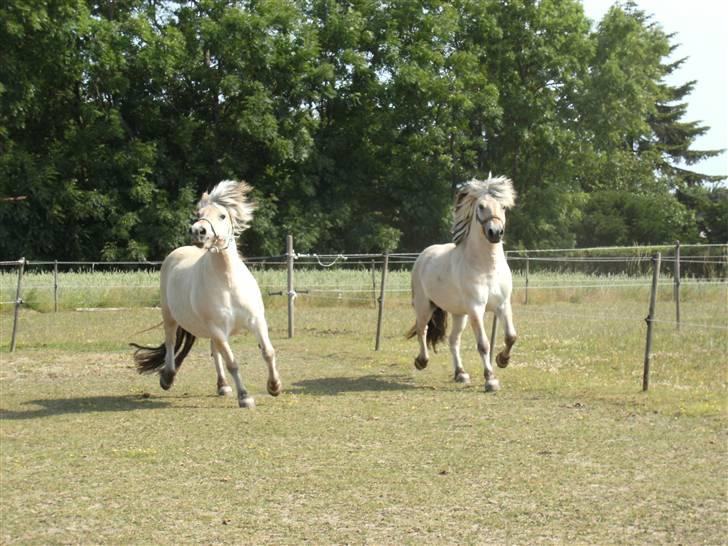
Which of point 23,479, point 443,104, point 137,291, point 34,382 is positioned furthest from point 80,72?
point 23,479

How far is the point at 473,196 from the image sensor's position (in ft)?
30.9

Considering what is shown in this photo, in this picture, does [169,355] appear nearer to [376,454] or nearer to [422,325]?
[422,325]

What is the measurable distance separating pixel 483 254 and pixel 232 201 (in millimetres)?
2634

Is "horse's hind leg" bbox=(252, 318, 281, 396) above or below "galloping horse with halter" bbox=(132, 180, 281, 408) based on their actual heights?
below

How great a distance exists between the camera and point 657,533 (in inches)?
175

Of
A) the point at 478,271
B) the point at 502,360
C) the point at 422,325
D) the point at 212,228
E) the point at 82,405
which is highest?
the point at 212,228

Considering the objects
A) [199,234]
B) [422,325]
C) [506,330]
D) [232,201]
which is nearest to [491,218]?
[506,330]

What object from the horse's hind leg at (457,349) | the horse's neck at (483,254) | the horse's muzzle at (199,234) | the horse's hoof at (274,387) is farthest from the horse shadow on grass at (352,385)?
the horse's muzzle at (199,234)

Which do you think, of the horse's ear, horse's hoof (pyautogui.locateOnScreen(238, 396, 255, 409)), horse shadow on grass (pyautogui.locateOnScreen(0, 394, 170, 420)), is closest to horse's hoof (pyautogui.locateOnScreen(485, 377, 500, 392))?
the horse's ear

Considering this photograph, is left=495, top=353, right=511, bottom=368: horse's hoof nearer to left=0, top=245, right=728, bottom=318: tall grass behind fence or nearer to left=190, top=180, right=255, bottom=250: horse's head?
left=190, top=180, right=255, bottom=250: horse's head

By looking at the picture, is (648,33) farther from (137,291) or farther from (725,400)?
(725,400)

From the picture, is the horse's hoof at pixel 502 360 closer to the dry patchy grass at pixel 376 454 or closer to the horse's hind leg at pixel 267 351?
the dry patchy grass at pixel 376 454

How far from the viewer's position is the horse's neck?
9312 millimetres

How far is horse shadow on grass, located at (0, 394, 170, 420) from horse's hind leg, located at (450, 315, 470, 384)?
3075 millimetres
